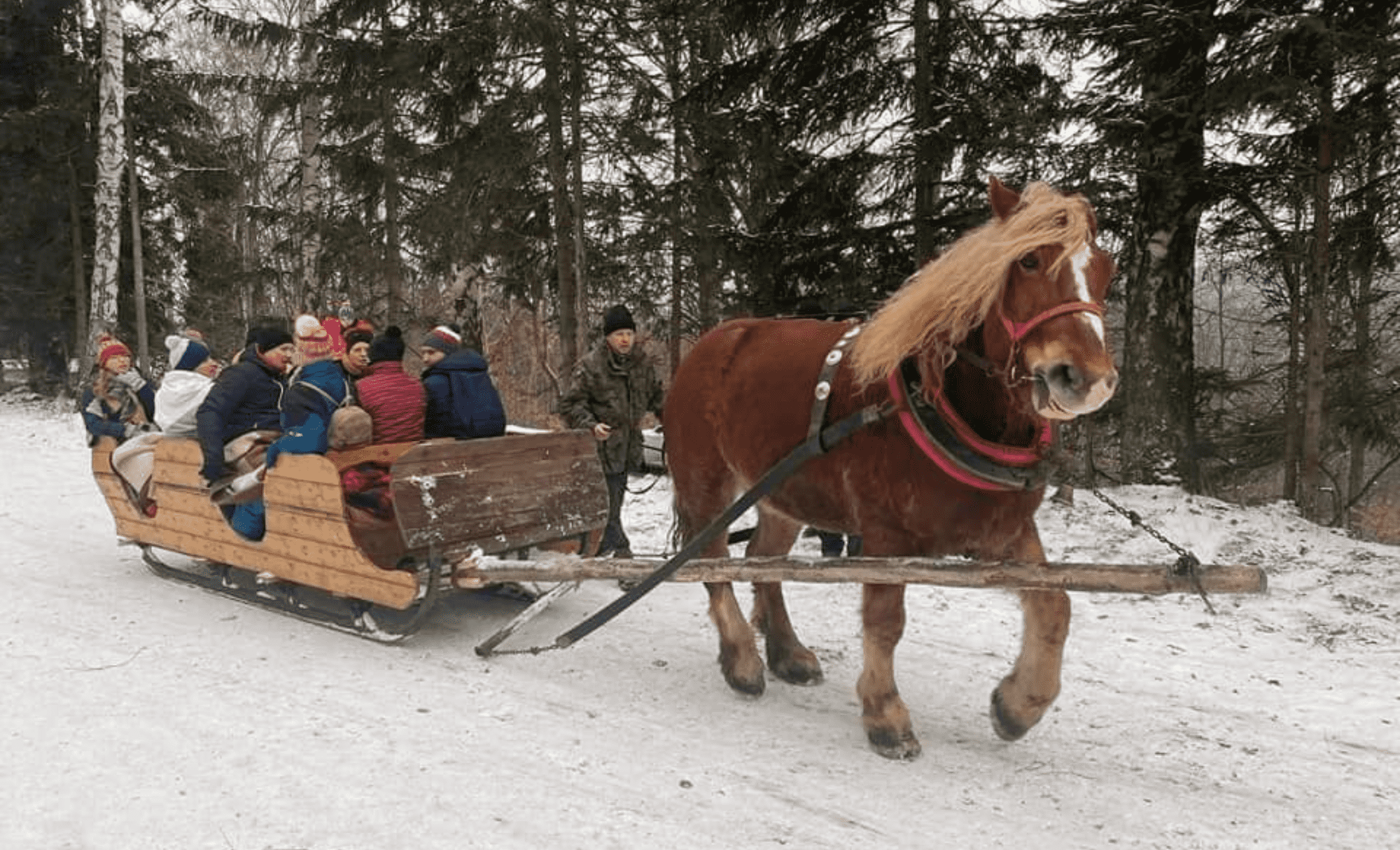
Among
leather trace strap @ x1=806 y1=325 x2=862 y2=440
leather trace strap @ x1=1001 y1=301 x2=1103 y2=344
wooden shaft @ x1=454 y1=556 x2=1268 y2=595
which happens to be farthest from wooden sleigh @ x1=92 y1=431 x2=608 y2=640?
leather trace strap @ x1=1001 y1=301 x2=1103 y2=344

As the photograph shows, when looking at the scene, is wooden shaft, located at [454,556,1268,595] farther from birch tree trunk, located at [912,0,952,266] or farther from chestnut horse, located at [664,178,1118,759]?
birch tree trunk, located at [912,0,952,266]

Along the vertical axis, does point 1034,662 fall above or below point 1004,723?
above

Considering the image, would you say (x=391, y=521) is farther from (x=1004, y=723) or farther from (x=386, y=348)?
(x=1004, y=723)

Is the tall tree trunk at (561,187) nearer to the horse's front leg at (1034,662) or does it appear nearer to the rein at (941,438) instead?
the rein at (941,438)

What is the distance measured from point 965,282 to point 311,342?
3.95 metres

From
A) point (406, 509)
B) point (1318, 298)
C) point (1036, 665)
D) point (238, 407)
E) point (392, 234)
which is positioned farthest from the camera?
point (392, 234)

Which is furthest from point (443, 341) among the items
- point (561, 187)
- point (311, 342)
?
point (561, 187)

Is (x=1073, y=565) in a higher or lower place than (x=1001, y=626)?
higher

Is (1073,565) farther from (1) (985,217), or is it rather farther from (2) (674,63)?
(2) (674,63)

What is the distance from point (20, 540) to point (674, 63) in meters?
11.5

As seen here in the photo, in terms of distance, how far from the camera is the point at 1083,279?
2.78 m

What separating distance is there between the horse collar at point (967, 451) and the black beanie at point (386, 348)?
3305 mm

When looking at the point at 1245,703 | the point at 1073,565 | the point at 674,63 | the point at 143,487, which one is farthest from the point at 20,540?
the point at 674,63

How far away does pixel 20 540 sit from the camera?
23.3 ft
